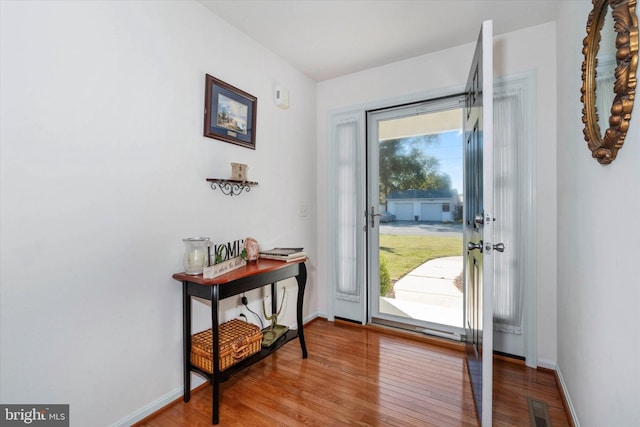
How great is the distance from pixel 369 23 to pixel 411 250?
77.0 inches

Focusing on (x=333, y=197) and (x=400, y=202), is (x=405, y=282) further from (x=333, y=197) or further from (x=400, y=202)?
(x=333, y=197)

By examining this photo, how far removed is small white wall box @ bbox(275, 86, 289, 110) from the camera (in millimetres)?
2693

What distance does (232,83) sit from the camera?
88.9 inches

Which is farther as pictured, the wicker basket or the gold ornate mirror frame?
the wicker basket

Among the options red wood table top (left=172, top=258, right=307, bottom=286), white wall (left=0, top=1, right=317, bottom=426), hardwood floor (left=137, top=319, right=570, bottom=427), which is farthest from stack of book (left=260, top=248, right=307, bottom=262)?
hardwood floor (left=137, top=319, right=570, bottom=427)

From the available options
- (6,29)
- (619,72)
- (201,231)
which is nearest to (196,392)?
(201,231)

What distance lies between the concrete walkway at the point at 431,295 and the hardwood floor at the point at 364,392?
0.33 meters

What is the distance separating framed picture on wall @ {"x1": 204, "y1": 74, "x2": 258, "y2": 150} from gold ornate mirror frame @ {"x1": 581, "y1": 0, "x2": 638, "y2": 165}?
2001 mm

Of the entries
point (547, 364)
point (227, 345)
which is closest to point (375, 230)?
point (547, 364)

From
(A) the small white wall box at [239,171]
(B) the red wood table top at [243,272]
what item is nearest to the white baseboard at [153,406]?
(B) the red wood table top at [243,272]

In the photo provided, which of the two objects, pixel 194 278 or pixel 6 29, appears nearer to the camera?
pixel 6 29

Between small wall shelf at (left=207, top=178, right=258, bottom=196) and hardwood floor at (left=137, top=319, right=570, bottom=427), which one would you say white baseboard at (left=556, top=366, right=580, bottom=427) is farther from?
small wall shelf at (left=207, top=178, right=258, bottom=196)

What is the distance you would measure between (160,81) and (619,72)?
2076 millimetres

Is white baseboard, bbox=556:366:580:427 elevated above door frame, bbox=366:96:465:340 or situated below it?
below
